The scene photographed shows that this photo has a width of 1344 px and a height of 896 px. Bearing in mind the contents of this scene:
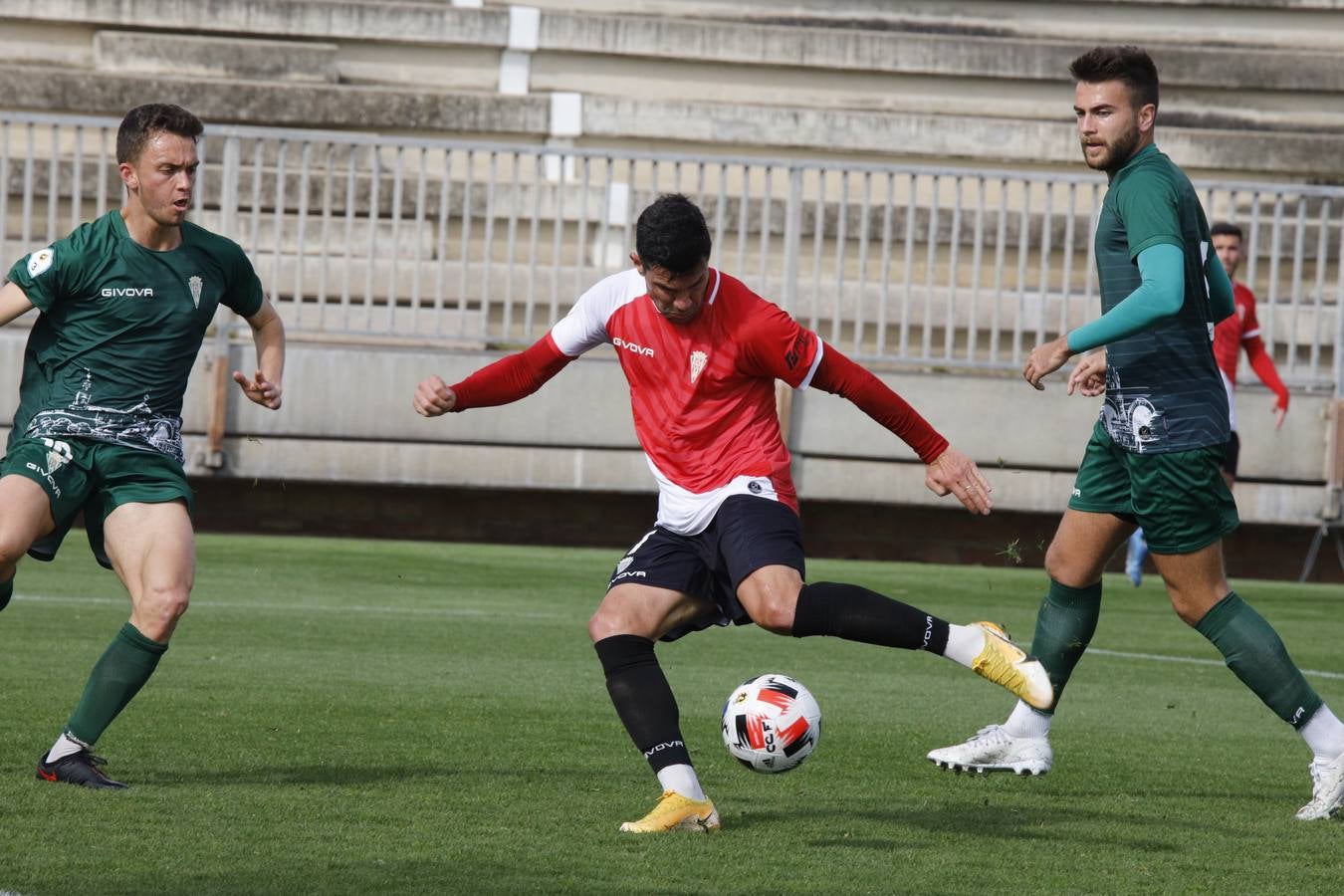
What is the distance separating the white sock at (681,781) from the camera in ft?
16.7

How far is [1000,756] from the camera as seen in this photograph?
19.6 ft

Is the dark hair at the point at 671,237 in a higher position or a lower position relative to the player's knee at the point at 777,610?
higher

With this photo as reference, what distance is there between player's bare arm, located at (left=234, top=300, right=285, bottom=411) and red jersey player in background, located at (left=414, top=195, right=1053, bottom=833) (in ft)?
2.19

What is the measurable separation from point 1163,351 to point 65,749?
3.46 meters

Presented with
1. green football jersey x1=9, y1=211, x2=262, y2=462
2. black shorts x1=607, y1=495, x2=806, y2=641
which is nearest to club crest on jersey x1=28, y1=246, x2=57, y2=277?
green football jersey x1=9, y1=211, x2=262, y2=462

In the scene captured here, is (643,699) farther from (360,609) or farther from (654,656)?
(360,609)

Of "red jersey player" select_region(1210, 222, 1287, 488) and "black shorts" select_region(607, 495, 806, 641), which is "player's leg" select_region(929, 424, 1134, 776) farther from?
"red jersey player" select_region(1210, 222, 1287, 488)

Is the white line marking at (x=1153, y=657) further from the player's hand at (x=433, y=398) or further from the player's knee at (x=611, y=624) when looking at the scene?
the player's hand at (x=433, y=398)

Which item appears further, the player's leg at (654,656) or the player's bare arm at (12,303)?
the player's bare arm at (12,303)

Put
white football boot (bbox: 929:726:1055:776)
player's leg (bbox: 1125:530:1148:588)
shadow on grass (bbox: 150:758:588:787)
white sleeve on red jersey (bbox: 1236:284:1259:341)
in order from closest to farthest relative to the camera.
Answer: shadow on grass (bbox: 150:758:588:787)
white football boot (bbox: 929:726:1055:776)
white sleeve on red jersey (bbox: 1236:284:1259:341)
player's leg (bbox: 1125:530:1148:588)

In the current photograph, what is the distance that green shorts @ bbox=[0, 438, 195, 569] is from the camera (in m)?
5.56

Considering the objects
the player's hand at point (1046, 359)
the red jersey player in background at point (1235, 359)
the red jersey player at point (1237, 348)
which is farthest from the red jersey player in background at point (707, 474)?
the red jersey player at point (1237, 348)

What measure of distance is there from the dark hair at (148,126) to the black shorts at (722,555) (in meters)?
1.86

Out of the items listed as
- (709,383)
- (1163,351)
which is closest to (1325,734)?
(1163,351)
